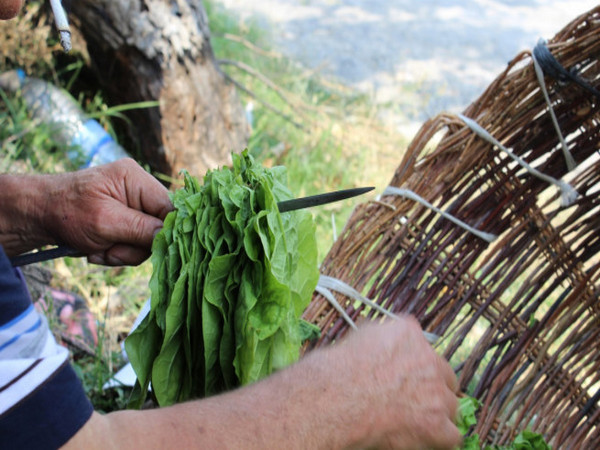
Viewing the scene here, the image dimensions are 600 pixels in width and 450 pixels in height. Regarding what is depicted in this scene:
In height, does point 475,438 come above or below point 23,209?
below

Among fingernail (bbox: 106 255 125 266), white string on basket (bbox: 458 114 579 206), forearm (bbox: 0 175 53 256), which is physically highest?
white string on basket (bbox: 458 114 579 206)

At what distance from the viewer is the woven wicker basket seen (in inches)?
68.0

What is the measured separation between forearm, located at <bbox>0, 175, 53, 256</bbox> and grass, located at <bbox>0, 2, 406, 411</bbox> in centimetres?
55

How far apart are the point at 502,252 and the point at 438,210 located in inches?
9.5

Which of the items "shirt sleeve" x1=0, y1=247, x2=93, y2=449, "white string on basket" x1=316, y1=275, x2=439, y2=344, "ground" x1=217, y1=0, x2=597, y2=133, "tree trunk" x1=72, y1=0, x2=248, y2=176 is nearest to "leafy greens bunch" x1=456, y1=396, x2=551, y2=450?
"white string on basket" x1=316, y1=275, x2=439, y2=344

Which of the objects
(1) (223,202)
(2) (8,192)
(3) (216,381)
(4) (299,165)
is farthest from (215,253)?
(4) (299,165)

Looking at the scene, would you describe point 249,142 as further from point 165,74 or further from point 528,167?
point 528,167

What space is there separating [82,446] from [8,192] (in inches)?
30.9

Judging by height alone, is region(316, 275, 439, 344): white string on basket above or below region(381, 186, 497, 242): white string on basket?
below

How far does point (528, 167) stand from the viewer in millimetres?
1750

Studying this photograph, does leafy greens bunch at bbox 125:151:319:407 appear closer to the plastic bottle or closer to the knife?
the knife

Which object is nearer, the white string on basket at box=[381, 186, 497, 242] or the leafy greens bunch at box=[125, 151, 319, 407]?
the leafy greens bunch at box=[125, 151, 319, 407]

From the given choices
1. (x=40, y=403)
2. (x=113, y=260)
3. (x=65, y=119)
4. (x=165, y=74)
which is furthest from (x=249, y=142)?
(x=40, y=403)

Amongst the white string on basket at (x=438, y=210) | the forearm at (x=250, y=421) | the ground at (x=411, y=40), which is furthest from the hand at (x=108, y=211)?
the ground at (x=411, y=40)
